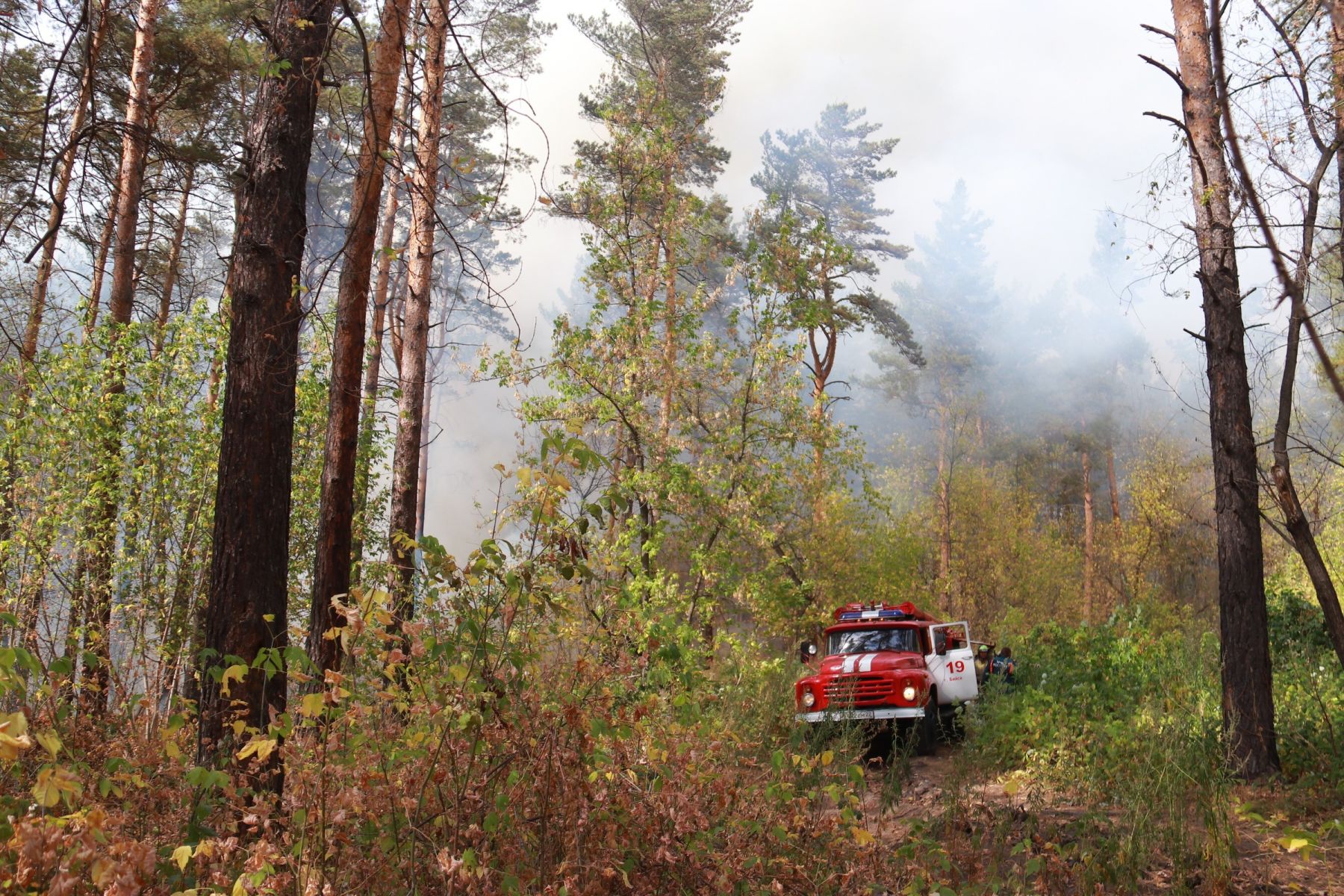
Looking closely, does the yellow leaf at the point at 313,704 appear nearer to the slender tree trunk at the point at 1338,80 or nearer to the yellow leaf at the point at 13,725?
the yellow leaf at the point at 13,725

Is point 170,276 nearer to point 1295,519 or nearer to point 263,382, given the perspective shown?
point 263,382

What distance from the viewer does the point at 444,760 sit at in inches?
147

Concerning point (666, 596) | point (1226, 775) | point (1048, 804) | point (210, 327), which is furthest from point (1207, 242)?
point (210, 327)

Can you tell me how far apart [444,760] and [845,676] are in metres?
9.17

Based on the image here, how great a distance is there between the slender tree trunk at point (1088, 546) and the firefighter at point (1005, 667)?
16.9m

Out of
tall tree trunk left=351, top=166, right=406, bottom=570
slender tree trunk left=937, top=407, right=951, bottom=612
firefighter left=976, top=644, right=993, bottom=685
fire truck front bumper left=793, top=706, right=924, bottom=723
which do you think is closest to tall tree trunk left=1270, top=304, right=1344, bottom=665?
fire truck front bumper left=793, top=706, right=924, bottom=723

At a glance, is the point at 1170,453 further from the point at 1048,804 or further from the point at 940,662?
the point at 1048,804

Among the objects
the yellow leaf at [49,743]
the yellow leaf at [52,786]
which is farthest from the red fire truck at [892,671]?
the yellow leaf at [49,743]

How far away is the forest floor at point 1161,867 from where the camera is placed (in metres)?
5.89

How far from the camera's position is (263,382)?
4.98 m

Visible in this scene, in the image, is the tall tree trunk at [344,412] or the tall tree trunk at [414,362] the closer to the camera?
the tall tree trunk at [344,412]

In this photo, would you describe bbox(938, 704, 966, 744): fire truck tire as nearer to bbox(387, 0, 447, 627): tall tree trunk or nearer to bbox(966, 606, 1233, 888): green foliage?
bbox(966, 606, 1233, 888): green foliage

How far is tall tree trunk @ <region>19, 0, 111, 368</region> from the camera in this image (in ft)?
13.6

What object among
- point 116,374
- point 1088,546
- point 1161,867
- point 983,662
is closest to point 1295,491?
point 1161,867
